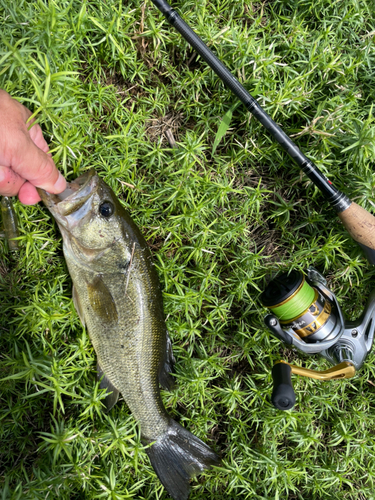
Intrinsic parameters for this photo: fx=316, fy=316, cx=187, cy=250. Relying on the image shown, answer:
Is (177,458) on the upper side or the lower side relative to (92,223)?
lower

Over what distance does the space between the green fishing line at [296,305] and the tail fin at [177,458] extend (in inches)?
48.3

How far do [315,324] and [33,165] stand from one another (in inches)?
92.7

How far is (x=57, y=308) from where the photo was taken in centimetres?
245

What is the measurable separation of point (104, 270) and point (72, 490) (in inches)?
65.9

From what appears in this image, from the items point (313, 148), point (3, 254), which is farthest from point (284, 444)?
point (3, 254)

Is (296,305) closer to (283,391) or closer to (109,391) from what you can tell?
(283,391)

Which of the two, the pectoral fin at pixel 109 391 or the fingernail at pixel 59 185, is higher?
the fingernail at pixel 59 185

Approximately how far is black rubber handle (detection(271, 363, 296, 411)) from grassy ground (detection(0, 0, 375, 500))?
53cm

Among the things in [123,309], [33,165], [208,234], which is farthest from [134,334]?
[33,165]

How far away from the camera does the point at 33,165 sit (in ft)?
6.49

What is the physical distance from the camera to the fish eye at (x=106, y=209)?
2.18m

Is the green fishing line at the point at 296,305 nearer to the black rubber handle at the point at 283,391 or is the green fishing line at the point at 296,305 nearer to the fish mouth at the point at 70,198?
the black rubber handle at the point at 283,391

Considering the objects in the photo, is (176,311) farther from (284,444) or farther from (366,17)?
(366,17)

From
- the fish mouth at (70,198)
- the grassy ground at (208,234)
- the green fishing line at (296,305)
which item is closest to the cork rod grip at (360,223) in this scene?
the grassy ground at (208,234)
